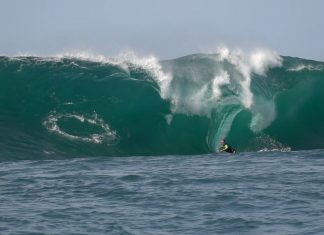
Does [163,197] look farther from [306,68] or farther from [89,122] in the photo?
[306,68]

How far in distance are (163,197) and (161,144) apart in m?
12.1

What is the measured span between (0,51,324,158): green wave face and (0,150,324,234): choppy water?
20.0ft

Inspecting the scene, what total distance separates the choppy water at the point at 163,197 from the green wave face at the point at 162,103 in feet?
20.0

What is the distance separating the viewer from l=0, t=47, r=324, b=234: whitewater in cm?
1295

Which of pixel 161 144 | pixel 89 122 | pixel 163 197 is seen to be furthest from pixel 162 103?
pixel 163 197

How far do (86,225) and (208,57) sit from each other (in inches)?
751

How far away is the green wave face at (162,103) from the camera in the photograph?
1027 inches

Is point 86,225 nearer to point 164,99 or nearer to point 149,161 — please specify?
point 149,161

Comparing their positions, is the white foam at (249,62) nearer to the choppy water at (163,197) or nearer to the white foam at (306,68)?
the white foam at (306,68)

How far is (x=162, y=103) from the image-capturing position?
1124 inches

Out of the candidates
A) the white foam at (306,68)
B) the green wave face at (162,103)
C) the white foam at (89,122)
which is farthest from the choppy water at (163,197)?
the white foam at (306,68)

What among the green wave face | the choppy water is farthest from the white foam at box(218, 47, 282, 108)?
the choppy water

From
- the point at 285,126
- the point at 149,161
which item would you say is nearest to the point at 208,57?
the point at 285,126

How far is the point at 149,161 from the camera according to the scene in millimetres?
20906
